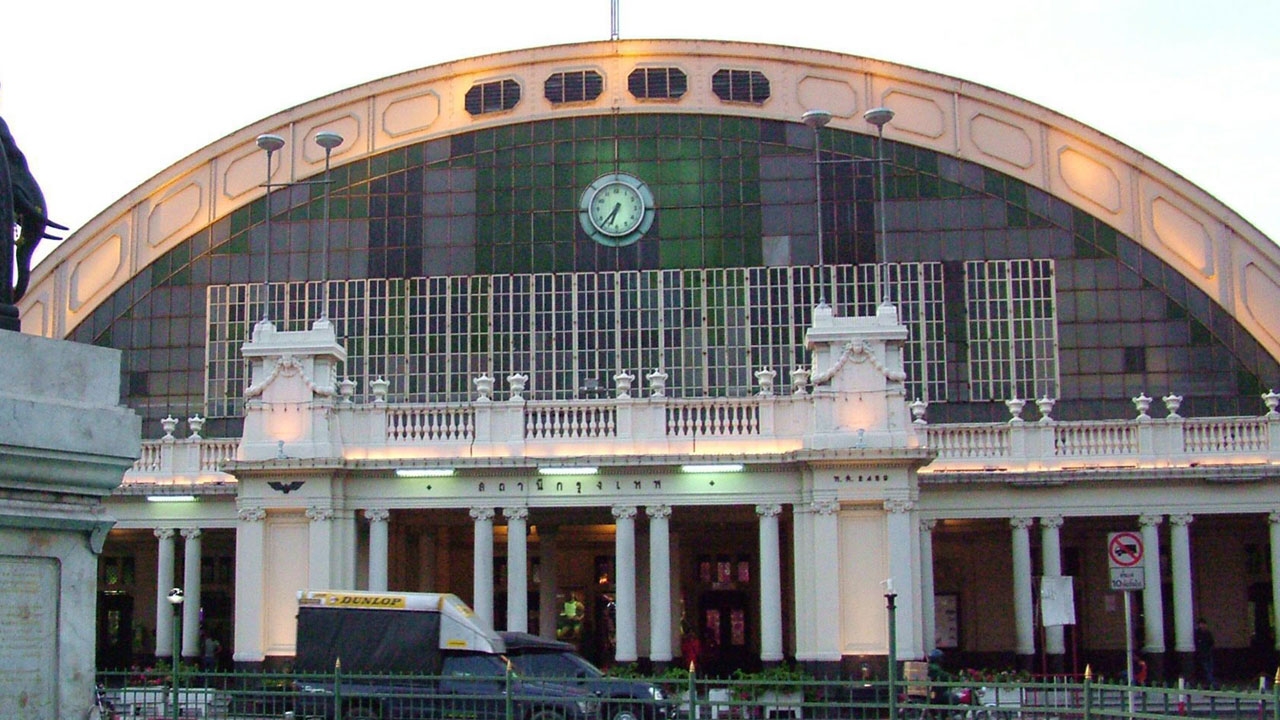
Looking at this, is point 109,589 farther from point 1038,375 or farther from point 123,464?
point 123,464

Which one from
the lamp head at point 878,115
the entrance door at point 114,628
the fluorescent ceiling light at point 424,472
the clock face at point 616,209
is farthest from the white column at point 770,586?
the entrance door at point 114,628

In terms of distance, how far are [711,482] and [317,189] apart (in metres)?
20.3

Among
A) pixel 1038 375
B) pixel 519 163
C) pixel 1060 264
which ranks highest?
pixel 519 163

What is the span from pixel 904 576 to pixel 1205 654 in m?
10.4

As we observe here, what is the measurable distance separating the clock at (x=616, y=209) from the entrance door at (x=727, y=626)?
1138 centimetres

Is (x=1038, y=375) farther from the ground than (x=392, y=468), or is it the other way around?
(x=1038, y=375)

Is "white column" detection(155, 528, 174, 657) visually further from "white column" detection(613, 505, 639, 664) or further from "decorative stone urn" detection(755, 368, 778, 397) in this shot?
"decorative stone urn" detection(755, 368, 778, 397)

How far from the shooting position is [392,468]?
130ft

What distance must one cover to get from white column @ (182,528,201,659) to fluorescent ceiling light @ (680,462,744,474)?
44.7ft

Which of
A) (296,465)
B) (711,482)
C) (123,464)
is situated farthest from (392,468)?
(123,464)

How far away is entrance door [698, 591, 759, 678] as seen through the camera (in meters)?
47.6

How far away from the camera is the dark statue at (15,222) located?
13383 millimetres

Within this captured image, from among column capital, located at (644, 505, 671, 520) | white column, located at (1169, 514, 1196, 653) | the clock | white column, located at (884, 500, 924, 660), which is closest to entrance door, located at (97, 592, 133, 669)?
the clock

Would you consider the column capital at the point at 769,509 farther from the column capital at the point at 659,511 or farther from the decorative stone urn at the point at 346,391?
the decorative stone urn at the point at 346,391
